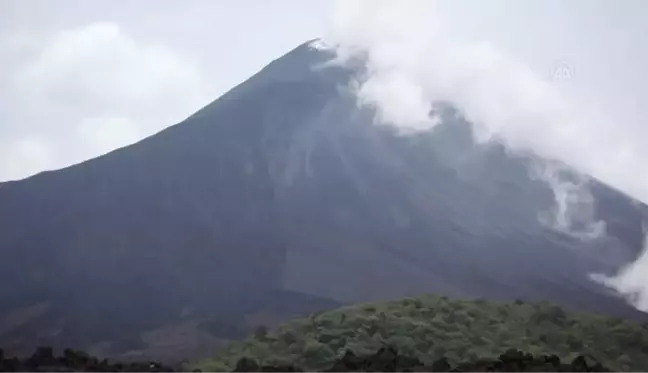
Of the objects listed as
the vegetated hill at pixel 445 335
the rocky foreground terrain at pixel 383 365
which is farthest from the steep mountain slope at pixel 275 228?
the rocky foreground terrain at pixel 383 365

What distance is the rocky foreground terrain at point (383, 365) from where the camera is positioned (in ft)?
53.8

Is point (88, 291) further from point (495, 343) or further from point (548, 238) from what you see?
point (548, 238)

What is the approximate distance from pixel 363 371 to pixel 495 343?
448 centimetres

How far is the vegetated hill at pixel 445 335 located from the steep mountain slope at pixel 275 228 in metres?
4.12

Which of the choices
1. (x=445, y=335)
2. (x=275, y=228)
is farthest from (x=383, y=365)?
(x=275, y=228)

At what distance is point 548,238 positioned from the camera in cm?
3381

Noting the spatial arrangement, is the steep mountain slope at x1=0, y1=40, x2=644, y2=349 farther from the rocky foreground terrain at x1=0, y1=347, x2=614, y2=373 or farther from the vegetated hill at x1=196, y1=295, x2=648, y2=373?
the rocky foreground terrain at x1=0, y1=347, x2=614, y2=373

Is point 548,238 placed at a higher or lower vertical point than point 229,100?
lower

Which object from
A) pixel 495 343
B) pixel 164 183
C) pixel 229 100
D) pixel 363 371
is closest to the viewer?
pixel 363 371

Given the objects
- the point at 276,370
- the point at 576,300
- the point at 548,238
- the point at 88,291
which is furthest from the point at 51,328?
Result: the point at 548,238

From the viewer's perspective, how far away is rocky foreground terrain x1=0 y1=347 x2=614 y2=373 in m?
16.4

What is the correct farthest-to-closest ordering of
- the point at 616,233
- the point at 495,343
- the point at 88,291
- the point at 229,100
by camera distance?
the point at 229,100 → the point at 616,233 → the point at 88,291 → the point at 495,343

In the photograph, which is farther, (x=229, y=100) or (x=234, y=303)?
(x=229, y=100)

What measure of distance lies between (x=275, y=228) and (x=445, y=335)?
12.0 metres
